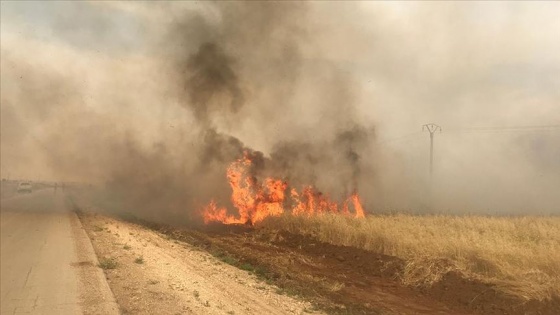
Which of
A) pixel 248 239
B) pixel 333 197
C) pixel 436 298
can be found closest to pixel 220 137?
pixel 333 197

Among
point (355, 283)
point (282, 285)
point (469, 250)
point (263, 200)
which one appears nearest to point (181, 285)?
point (282, 285)

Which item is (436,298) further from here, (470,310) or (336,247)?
(336,247)

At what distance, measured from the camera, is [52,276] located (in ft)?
40.5

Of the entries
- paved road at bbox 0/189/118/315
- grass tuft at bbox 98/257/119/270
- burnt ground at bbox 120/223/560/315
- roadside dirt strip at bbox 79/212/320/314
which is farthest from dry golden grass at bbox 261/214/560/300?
paved road at bbox 0/189/118/315

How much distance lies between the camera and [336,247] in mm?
20266

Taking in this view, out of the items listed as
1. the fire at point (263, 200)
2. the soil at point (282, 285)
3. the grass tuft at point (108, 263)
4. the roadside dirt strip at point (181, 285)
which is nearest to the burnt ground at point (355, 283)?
the soil at point (282, 285)

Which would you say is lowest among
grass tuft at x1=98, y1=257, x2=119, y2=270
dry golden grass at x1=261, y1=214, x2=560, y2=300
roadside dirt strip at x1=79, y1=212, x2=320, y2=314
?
roadside dirt strip at x1=79, y1=212, x2=320, y2=314

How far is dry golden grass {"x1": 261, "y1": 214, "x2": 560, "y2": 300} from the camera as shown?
1212cm

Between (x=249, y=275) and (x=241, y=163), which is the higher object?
(x=241, y=163)

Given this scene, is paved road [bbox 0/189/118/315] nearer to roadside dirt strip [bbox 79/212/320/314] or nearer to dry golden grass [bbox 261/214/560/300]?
roadside dirt strip [bbox 79/212/320/314]

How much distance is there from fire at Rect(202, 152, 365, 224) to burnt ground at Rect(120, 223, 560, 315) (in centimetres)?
985

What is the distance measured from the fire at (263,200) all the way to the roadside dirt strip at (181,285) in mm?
14557

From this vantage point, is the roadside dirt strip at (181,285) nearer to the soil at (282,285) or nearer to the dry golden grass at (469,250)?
the soil at (282,285)

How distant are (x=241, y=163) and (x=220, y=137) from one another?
4.24 m
